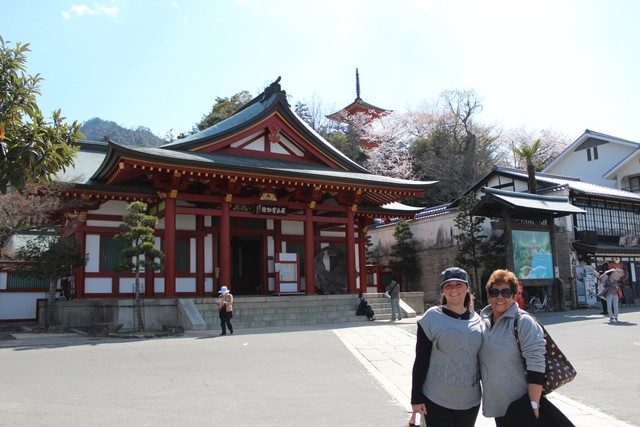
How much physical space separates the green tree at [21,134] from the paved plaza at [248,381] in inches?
105

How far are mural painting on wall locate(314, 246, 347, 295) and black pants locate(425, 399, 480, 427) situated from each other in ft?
59.9

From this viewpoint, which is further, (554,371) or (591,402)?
(591,402)

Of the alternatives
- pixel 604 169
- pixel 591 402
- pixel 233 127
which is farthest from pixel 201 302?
pixel 604 169

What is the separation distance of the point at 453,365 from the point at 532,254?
2021cm

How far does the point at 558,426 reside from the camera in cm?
364

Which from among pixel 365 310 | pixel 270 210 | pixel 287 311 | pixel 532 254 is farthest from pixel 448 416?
pixel 532 254

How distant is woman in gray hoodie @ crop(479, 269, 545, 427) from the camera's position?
3664mm

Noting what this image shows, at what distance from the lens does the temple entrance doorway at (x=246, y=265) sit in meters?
22.3

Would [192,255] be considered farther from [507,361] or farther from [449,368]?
[507,361]

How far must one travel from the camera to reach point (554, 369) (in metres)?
3.75

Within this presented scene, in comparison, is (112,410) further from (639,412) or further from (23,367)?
(639,412)

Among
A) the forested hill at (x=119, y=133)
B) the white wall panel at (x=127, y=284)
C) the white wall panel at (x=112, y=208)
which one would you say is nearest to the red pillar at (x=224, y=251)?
the white wall panel at (x=127, y=284)

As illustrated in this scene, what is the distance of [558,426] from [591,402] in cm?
420

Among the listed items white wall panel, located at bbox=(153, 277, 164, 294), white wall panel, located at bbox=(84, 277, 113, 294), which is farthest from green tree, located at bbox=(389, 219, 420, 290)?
white wall panel, located at bbox=(84, 277, 113, 294)
